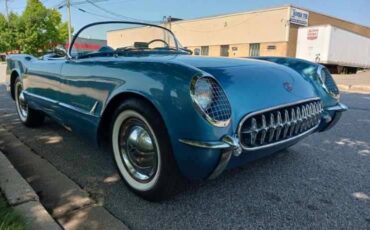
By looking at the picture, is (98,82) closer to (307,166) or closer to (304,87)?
(304,87)

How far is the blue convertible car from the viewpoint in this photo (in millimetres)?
1896

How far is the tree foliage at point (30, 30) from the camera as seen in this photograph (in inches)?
1320

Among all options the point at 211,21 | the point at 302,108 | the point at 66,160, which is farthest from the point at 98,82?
the point at 211,21

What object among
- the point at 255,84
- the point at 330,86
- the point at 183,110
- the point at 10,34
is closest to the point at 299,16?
the point at 330,86

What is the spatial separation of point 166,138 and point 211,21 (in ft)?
115

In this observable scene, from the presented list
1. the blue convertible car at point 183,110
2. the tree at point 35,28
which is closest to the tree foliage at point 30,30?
the tree at point 35,28

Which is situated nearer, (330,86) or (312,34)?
(330,86)

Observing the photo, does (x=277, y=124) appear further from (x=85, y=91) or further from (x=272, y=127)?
(x=85, y=91)

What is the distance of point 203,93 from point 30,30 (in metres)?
37.0

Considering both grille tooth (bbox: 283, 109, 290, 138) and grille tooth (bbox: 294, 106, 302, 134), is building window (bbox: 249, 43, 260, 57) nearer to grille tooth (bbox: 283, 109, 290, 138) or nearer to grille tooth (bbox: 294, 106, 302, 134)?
grille tooth (bbox: 294, 106, 302, 134)

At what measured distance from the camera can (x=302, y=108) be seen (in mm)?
2451

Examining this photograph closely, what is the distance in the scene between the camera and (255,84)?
2281 millimetres

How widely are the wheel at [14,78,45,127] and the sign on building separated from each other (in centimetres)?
2835

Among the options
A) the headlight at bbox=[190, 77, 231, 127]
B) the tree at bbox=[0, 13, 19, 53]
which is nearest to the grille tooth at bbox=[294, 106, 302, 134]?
the headlight at bbox=[190, 77, 231, 127]
